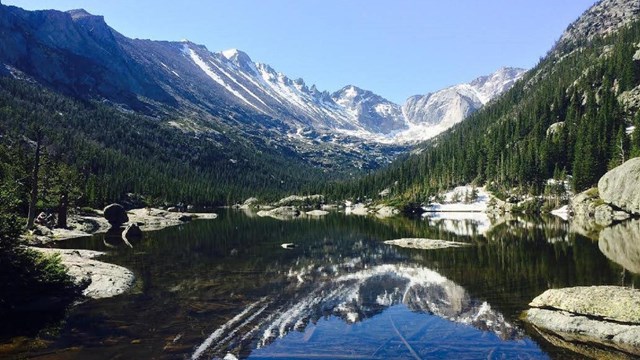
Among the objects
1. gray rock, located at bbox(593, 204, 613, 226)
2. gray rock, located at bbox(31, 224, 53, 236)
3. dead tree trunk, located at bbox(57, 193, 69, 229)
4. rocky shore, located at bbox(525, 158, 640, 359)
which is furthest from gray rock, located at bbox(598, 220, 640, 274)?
dead tree trunk, located at bbox(57, 193, 69, 229)

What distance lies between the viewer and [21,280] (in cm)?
2592

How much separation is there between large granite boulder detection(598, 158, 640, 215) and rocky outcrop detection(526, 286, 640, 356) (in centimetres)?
7851

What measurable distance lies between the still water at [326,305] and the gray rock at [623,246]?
1152mm

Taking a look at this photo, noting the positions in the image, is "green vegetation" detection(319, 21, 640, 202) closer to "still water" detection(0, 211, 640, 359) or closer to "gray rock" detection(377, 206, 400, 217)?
"gray rock" detection(377, 206, 400, 217)

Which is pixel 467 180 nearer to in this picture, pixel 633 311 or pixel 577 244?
pixel 577 244

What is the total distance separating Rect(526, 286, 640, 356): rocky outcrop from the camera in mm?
20625

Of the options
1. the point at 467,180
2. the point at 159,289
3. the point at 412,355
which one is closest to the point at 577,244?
the point at 412,355

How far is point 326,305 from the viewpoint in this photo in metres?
29.6

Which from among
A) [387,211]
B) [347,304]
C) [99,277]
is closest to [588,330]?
[347,304]

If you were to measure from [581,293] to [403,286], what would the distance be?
13.7m

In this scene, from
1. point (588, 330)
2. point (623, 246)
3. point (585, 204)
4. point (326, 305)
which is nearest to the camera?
point (588, 330)

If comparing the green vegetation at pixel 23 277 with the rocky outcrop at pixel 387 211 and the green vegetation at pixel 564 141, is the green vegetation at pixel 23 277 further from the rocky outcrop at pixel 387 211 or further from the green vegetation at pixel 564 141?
the green vegetation at pixel 564 141

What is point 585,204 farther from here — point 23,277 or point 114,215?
point 23,277

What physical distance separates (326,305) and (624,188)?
8692 cm
